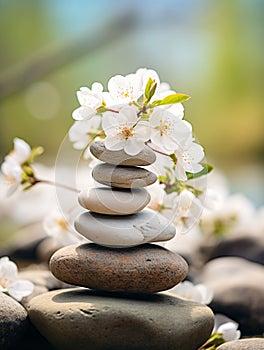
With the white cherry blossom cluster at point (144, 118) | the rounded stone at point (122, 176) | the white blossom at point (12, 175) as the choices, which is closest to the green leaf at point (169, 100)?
the white cherry blossom cluster at point (144, 118)

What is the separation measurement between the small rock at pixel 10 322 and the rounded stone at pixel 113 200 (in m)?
0.20

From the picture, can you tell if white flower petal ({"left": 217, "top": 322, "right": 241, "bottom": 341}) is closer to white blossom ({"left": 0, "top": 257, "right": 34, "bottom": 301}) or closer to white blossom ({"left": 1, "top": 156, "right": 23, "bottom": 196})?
white blossom ({"left": 0, "top": 257, "right": 34, "bottom": 301})

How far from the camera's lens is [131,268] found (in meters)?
0.99

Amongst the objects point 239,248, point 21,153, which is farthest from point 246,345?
point 239,248

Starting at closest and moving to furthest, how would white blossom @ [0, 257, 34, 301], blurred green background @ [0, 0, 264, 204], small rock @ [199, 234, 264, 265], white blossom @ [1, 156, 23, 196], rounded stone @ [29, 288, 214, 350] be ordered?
rounded stone @ [29, 288, 214, 350]
white blossom @ [0, 257, 34, 301]
white blossom @ [1, 156, 23, 196]
small rock @ [199, 234, 264, 265]
blurred green background @ [0, 0, 264, 204]

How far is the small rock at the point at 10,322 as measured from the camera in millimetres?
971

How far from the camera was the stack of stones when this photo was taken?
95cm

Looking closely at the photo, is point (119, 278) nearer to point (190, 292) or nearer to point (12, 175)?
point (190, 292)

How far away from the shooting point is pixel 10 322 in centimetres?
98

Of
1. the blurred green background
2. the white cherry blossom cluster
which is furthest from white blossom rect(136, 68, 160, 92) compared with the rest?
the blurred green background

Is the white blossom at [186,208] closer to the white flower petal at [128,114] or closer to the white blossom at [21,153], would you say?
the white flower petal at [128,114]

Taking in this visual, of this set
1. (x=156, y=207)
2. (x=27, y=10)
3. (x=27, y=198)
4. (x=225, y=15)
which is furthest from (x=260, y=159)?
(x=156, y=207)

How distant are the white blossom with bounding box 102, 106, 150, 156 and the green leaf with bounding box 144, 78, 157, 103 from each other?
3 centimetres

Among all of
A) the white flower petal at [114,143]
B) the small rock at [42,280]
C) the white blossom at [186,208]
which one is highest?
the white flower petal at [114,143]
